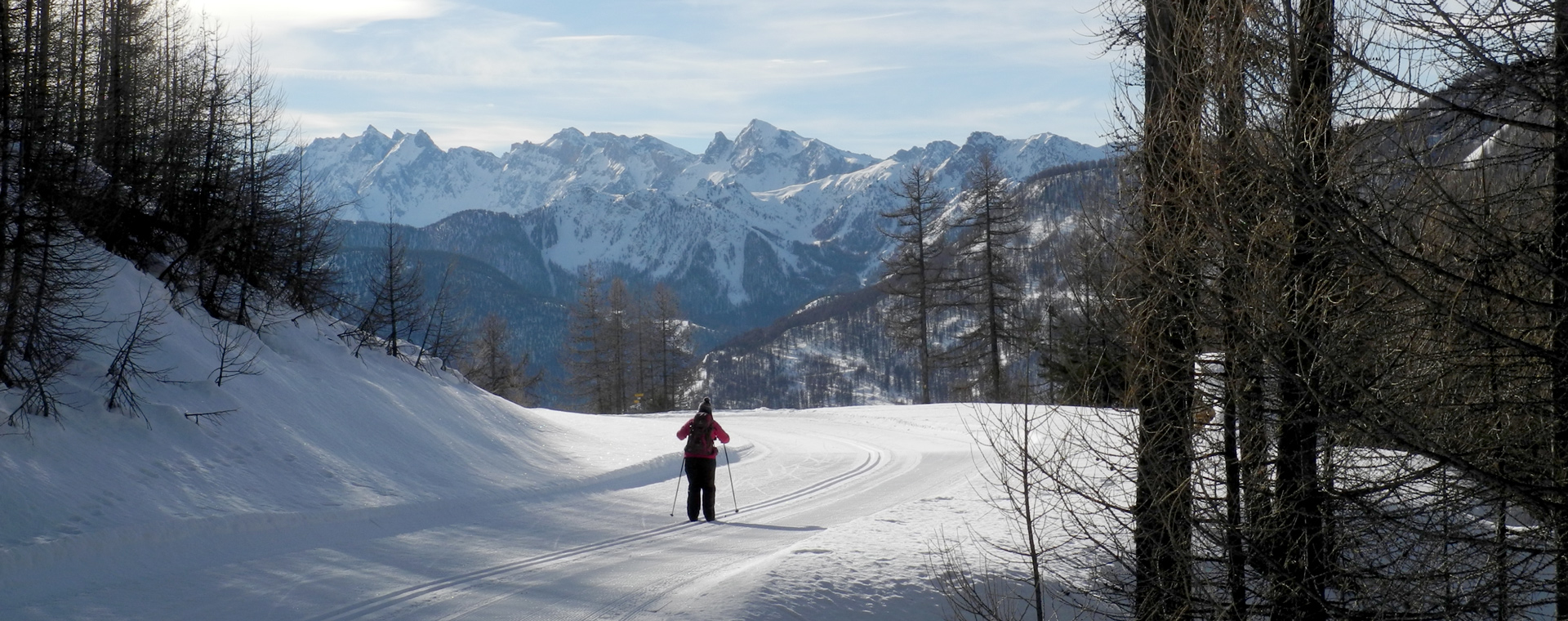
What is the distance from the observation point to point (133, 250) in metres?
16.7

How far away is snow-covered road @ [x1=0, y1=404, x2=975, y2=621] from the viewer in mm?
7895

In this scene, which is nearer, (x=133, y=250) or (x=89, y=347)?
(x=89, y=347)

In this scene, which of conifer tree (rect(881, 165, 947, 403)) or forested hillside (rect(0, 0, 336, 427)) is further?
conifer tree (rect(881, 165, 947, 403))

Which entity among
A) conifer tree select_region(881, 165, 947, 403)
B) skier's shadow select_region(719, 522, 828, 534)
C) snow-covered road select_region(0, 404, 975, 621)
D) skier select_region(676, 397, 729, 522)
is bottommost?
skier's shadow select_region(719, 522, 828, 534)

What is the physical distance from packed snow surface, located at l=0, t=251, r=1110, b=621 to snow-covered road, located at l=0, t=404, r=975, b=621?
37 millimetres

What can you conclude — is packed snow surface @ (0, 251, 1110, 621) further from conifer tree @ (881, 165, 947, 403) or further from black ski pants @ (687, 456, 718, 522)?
conifer tree @ (881, 165, 947, 403)

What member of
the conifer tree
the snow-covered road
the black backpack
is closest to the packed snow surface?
the snow-covered road

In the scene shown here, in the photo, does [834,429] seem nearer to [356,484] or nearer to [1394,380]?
[356,484]

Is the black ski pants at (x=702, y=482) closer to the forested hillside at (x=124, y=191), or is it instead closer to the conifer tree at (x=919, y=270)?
the forested hillside at (x=124, y=191)

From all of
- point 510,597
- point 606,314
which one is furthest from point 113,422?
point 606,314

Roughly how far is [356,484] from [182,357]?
364 centimetres

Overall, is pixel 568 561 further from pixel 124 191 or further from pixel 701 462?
pixel 124 191

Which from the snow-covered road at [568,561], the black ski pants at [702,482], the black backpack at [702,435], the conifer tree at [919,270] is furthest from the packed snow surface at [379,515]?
the conifer tree at [919,270]

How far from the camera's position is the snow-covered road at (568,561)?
25.9 feet
